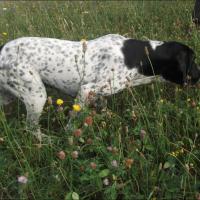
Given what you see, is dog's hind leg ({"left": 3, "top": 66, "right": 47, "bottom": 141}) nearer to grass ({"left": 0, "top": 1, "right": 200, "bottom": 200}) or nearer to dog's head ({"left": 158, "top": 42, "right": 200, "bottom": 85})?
grass ({"left": 0, "top": 1, "right": 200, "bottom": 200})

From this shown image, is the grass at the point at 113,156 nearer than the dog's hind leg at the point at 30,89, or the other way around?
the grass at the point at 113,156

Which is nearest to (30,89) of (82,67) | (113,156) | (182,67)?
(82,67)

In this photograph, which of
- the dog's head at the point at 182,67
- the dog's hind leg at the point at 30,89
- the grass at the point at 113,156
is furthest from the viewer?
the dog's head at the point at 182,67

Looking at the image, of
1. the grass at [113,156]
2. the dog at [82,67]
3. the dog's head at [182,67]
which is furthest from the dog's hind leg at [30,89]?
the dog's head at [182,67]

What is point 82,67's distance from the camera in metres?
3.80

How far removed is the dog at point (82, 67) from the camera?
3656 mm

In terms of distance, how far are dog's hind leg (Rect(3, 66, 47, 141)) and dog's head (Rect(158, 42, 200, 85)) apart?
4.16 feet

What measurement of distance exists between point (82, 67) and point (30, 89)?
561mm

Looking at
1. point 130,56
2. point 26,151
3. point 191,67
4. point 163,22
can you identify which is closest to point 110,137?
point 26,151

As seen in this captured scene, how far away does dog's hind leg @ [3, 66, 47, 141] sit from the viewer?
3617 mm

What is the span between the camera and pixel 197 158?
8.64 feet

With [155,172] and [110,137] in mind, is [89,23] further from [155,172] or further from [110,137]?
[155,172]

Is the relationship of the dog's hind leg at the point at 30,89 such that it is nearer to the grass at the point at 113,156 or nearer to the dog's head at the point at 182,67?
the grass at the point at 113,156

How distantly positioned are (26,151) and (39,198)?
56 cm
